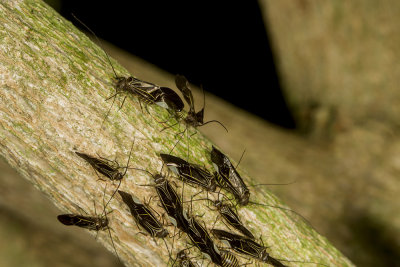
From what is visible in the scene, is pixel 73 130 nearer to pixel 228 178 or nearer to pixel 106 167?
pixel 106 167

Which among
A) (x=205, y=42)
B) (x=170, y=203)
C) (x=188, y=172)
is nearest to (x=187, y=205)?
(x=170, y=203)

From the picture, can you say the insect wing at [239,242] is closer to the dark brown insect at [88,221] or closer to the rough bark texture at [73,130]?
the rough bark texture at [73,130]

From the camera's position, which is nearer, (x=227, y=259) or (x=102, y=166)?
(x=102, y=166)

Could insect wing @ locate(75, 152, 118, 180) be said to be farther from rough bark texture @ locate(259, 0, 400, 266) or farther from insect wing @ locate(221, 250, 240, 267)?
rough bark texture @ locate(259, 0, 400, 266)

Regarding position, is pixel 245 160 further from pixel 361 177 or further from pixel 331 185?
pixel 361 177

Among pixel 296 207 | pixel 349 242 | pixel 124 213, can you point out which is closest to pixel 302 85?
pixel 296 207

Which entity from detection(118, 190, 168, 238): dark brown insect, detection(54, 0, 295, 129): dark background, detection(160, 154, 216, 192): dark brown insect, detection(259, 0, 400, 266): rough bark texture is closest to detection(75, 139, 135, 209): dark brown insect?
detection(118, 190, 168, 238): dark brown insect
